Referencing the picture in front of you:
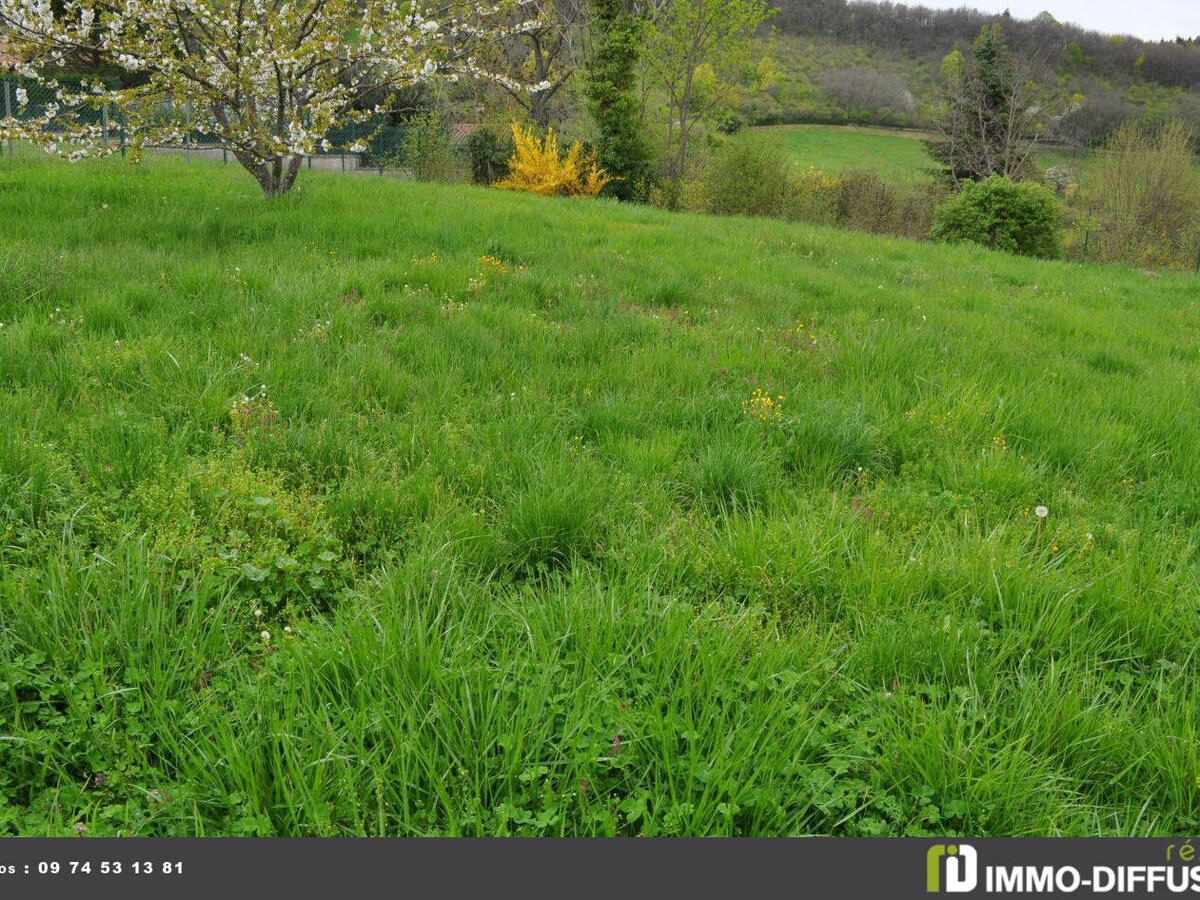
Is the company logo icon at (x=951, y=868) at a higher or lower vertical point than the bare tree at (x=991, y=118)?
lower

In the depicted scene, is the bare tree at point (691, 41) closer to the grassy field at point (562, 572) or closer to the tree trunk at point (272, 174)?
the tree trunk at point (272, 174)

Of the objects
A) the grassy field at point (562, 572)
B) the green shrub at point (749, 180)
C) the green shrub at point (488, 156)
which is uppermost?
the green shrub at point (488, 156)

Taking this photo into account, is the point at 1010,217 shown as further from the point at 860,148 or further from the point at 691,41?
the point at 860,148

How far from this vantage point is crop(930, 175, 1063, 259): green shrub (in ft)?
60.1

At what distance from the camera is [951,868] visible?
1.72 metres

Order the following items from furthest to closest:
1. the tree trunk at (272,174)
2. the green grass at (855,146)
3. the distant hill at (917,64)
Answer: the green grass at (855,146), the distant hill at (917,64), the tree trunk at (272,174)

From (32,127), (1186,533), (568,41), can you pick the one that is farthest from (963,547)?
(568,41)

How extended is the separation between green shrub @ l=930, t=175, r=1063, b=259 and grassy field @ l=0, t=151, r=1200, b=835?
14.5 m

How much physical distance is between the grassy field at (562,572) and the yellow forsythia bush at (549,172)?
1482 centimetres

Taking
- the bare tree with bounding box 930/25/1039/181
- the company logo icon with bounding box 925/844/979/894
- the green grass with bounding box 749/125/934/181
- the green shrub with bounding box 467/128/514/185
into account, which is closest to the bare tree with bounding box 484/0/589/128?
the green shrub with bounding box 467/128/514/185

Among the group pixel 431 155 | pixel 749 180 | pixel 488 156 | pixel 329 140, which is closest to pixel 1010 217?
pixel 749 180

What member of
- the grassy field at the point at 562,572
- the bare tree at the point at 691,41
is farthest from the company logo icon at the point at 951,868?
the bare tree at the point at 691,41

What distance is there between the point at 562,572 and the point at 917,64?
71.5 metres

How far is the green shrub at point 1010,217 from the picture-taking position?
1831cm
